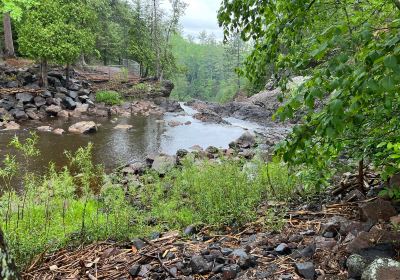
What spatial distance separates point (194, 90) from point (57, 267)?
9120 centimetres

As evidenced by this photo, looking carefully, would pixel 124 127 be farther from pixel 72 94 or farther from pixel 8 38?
pixel 8 38

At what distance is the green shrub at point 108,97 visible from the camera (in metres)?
29.4

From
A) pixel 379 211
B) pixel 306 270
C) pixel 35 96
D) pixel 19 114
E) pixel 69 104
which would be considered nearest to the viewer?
pixel 306 270

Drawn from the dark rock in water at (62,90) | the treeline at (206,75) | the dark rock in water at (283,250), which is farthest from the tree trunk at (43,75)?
the treeline at (206,75)

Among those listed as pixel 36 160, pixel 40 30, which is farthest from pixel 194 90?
pixel 36 160

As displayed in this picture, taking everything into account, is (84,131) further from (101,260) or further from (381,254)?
(381,254)

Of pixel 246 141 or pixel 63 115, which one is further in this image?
pixel 63 115

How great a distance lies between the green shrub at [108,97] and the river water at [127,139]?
4352 mm

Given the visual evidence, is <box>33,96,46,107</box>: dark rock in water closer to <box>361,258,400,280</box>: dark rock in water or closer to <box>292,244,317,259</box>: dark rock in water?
<box>292,244,317,259</box>: dark rock in water

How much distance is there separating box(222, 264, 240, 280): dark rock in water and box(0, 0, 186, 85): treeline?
16.4 metres

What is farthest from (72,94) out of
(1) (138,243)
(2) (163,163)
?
(1) (138,243)

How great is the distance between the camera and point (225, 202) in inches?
242

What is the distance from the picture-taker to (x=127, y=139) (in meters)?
18.7

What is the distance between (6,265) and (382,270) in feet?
8.95
